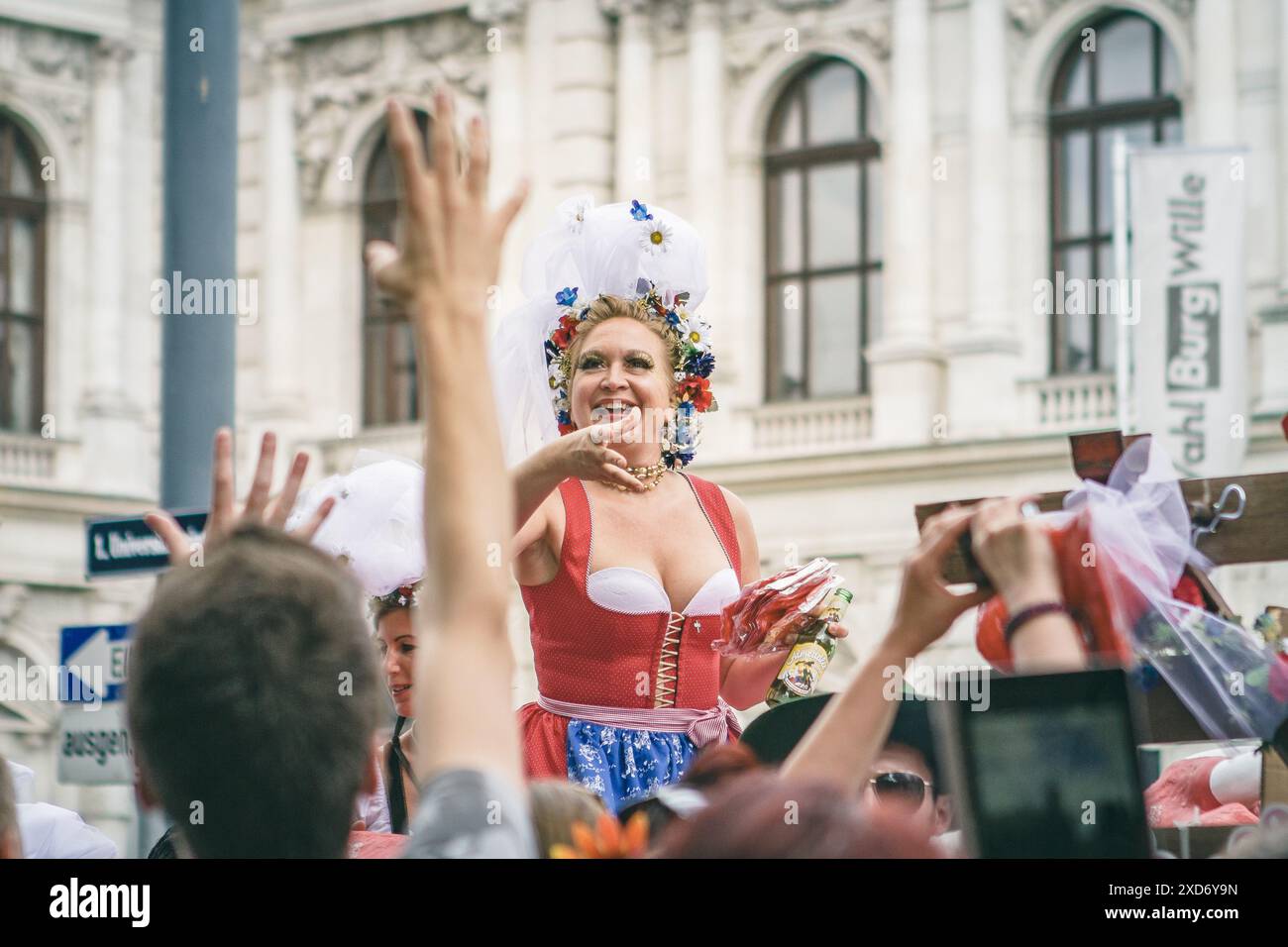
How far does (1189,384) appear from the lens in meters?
14.5

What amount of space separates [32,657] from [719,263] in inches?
271

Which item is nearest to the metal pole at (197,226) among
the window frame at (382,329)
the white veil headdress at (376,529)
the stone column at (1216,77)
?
the white veil headdress at (376,529)

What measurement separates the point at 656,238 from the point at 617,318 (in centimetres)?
22

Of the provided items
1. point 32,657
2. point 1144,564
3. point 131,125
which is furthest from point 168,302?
point 131,125

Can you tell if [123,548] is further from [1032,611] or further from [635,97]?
[635,97]

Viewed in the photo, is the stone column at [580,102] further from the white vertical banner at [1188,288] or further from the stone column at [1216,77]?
the white vertical banner at [1188,288]

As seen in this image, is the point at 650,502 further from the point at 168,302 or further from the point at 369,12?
the point at 369,12

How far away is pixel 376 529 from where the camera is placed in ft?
14.9

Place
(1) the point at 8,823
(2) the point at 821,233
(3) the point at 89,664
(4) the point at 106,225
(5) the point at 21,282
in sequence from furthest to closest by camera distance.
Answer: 1. (4) the point at 106,225
2. (5) the point at 21,282
3. (2) the point at 821,233
4. (3) the point at 89,664
5. (1) the point at 8,823

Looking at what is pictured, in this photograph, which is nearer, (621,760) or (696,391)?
(621,760)

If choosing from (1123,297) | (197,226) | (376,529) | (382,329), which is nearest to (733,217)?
(382,329)

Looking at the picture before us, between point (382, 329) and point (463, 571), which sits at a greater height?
point (382, 329)

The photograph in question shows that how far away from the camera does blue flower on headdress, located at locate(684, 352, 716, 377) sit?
4.20 meters

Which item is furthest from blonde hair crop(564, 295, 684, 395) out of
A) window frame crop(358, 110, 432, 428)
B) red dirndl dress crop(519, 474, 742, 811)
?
window frame crop(358, 110, 432, 428)
